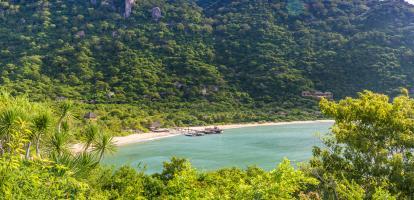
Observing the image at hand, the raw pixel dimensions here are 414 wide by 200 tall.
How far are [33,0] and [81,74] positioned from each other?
32.2 metres

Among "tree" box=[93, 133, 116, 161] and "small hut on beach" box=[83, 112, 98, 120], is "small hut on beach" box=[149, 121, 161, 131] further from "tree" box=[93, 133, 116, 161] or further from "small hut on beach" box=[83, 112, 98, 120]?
"tree" box=[93, 133, 116, 161]

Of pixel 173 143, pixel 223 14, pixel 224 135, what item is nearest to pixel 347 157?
pixel 173 143

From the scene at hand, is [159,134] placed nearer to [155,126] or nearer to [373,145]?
[155,126]

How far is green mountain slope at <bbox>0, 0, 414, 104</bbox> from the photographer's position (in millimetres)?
77125

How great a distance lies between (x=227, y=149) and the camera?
4847 centimetres

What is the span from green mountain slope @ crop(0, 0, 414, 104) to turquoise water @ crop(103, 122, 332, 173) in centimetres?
2206

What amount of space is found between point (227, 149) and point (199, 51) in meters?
51.9

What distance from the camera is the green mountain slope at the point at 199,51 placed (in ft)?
253

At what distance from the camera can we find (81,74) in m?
76.8

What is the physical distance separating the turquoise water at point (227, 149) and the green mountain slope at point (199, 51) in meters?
22.1

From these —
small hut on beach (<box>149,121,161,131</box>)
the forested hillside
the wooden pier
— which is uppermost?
the forested hillside

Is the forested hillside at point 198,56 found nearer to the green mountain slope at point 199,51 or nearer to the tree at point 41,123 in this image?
the green mountain slope at point 199,51

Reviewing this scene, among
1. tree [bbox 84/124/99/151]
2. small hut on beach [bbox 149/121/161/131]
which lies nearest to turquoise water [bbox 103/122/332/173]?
small hut on beach [bbox 149/121/161/131]

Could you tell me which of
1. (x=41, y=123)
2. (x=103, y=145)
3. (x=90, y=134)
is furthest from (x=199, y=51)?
(x=41, y=123)
